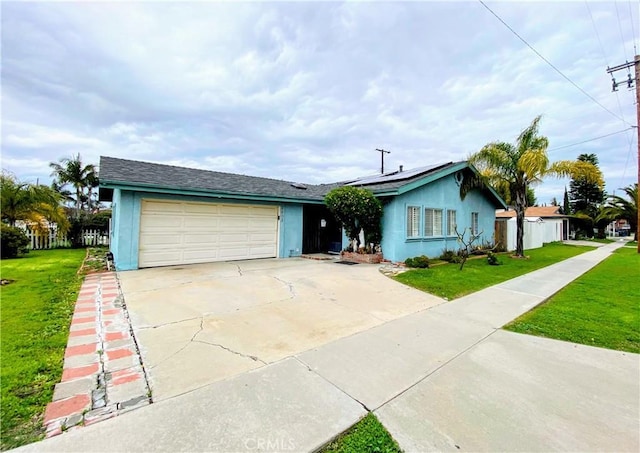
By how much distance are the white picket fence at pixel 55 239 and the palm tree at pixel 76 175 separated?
1132 centimetres

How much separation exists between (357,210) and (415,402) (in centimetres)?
795

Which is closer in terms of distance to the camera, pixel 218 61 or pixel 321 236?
pixel 218 61

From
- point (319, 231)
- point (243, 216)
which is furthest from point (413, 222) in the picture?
point (243, 216)

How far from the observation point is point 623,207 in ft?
83.8

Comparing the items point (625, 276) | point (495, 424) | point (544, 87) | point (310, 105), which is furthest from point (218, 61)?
point (625, 276)

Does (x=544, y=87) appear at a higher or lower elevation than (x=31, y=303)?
higher

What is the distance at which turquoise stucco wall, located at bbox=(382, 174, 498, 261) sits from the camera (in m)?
10.5

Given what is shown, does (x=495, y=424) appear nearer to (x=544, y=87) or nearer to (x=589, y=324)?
(x=589, y=324)

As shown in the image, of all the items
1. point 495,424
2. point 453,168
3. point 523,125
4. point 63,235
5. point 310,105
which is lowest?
point 495,424

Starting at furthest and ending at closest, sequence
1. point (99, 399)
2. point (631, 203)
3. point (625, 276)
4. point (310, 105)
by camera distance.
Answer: point (631, 203), point (310, 105), point (625, 276), point (99, 399)

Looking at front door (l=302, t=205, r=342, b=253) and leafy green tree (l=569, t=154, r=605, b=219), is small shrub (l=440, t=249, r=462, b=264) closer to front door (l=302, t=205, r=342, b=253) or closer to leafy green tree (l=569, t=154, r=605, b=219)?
front door (l=302, t=205, r=342, b=253)

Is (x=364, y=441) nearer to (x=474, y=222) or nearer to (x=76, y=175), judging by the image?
(x=474, y=222)

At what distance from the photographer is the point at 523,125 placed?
41.6 feet

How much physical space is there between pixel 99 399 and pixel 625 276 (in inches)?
518
